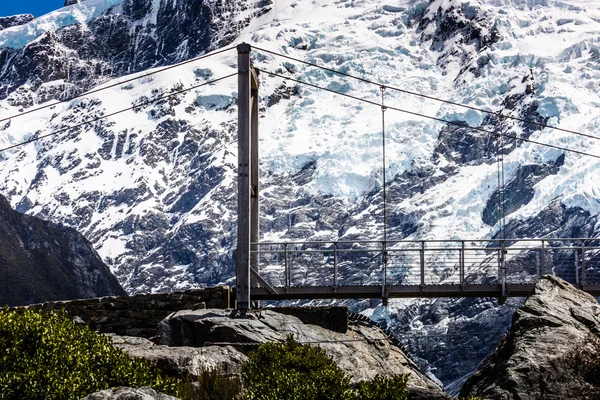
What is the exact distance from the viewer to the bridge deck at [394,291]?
31344mm

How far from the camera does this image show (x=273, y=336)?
27109 mm

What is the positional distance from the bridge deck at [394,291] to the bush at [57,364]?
41.1ft

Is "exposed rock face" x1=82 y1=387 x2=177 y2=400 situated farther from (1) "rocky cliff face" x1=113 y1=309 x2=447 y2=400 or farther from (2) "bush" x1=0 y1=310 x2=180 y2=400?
(1) "rocky cliff face" x1=113 y1=309 x2=447 y2=400

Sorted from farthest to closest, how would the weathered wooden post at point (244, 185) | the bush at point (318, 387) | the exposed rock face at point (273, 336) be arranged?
the weathered wooden post at point (244, 185), the exposed rock face at point (273, 336), the bush at point (318, 387)

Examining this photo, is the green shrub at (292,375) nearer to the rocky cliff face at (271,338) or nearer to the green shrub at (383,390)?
the green shrub at (383,390)

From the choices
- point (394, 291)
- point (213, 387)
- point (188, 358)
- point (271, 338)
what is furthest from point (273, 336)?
point (213, 387)

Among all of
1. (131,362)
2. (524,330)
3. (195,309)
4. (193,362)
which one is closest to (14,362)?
(131,362)

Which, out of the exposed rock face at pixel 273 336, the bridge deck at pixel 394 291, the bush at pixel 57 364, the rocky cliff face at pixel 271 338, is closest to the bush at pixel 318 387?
the bush at pixel 57 364

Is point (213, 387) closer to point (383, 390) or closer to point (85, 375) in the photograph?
point (85, 375)

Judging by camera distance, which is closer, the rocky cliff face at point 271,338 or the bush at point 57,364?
the bush at point 57,364

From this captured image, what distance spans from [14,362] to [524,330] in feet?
31.1

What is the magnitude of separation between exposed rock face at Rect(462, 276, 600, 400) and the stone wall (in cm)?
915

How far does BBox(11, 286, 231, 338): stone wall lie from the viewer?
100 feet

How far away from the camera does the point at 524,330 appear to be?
2231 centimetres
